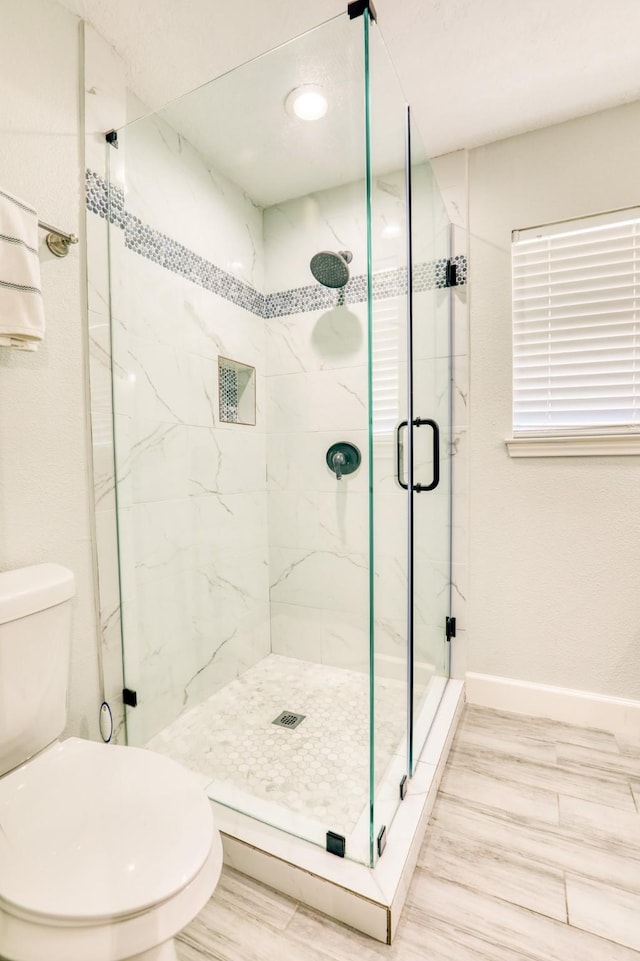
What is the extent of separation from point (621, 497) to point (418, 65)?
67.4 inches

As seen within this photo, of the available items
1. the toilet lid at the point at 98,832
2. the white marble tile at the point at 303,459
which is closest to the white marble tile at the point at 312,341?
the white marble tile at the point at 303,459

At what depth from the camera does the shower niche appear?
1.88 metres

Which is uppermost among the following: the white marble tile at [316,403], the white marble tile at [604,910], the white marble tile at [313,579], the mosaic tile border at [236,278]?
the mosaic tile border at [236,278]

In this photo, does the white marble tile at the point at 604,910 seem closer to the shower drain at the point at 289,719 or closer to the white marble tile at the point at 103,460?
the shower drain at the point at 289,719

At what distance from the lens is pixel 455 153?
194 centimetres

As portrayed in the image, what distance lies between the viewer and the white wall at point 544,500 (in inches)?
68.3

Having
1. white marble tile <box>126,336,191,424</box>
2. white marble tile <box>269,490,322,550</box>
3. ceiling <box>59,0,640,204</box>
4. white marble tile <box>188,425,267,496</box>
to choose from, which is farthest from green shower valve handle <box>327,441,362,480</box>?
ceiling <box>59,0,640,204</box>

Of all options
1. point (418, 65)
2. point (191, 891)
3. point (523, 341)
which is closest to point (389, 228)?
point (418, 65)

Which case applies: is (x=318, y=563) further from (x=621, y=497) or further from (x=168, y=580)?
(x=621, y=497)

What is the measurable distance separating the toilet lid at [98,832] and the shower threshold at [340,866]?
384 millimetres

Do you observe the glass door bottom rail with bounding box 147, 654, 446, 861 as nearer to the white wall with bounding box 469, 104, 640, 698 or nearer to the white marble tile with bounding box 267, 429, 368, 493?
the white wall with bounding box 469, 104, 640, 698

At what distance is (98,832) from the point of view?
31.4 inches

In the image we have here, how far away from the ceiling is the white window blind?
0.46 meters

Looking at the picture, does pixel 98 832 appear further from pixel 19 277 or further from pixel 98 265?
pixel 98 265
